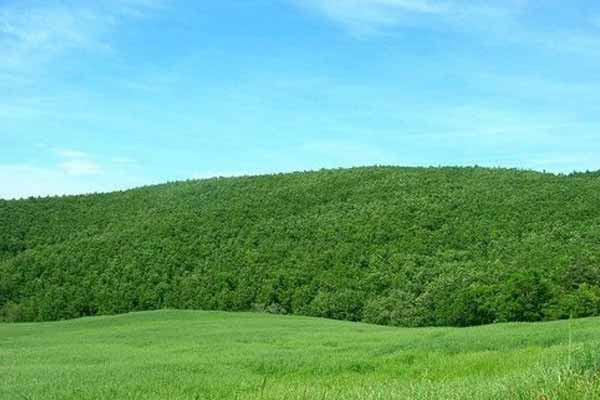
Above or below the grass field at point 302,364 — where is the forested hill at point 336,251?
above

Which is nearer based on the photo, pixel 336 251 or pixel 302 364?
pixel 302 364

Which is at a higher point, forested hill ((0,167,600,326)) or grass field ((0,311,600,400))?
forested hill ((0,167,600,326))

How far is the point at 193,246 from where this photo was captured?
2822 inches

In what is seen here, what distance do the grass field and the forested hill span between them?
69.5 feet

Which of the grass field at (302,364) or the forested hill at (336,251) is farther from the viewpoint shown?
the forested hill at (336,251)

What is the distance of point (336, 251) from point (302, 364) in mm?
47313

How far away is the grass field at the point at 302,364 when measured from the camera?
8.27m

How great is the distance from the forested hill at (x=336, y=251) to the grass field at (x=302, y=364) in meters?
21.2

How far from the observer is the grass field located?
8.27 meters

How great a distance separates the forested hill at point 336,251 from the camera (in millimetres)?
50312

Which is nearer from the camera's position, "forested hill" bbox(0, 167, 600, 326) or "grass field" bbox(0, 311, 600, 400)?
"grass field" bbox(0, 311, 600, 400)

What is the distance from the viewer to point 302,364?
18328mm

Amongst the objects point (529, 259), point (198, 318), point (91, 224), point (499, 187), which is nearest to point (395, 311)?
point (529, 259)

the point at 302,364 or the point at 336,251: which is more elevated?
the point at 336,251
